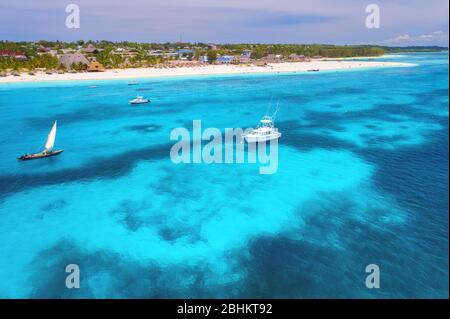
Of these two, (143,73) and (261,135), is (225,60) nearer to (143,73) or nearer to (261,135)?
(143,73)

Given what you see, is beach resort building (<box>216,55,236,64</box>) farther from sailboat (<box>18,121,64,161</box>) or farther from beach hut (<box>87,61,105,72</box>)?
sailboat (<box>18,121,64,161</box>)

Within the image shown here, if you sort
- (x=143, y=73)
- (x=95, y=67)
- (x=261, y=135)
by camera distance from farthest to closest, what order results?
(x=143, y=73), (x=95, y=67), (x=261, y=135)

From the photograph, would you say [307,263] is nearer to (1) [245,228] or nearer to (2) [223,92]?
(1) [245,228]

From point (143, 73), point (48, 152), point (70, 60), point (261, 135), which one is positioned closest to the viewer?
point (48, 152)

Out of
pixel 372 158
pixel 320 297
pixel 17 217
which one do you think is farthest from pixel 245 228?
pixel 372 158

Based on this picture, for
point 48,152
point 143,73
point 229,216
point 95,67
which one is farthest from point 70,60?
point 229,216

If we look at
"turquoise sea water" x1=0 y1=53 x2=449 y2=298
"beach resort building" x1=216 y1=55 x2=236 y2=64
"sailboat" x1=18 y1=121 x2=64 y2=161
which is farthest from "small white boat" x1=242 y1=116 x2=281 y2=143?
"beach resort building" x1=216 y1=55 x2=236 y2=64

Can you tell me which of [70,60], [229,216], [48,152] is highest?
[70,60]

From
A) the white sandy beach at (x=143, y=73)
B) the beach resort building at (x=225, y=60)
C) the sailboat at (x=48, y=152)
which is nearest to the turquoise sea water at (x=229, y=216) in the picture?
the sailboat at (x=48, y=152)

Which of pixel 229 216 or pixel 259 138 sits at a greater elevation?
pixel 259 138
